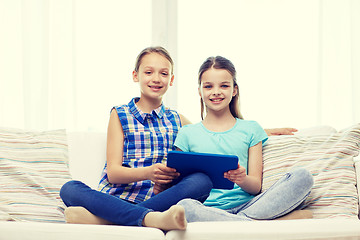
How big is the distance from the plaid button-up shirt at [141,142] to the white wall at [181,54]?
0.96m

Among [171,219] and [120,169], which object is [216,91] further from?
[171,219]

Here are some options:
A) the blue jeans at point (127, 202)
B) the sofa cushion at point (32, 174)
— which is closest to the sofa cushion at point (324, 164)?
the blue jeans at point (127, 202)

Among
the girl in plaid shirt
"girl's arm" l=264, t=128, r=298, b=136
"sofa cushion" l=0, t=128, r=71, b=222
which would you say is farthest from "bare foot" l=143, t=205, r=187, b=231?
"girl's arm" l=264, t=128, r=298, b=136

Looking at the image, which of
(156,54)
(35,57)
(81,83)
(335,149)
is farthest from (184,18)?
(335,149)

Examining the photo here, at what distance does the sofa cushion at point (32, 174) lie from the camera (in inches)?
60.9

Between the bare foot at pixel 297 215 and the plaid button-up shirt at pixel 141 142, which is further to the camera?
the plaid button-up shirt at pixel 141 142

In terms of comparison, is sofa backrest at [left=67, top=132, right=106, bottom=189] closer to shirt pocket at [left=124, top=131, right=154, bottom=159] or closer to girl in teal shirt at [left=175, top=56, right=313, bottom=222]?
shirt pocket at [left=124, top=131, right=154, bottom=159]

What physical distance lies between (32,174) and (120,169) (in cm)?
34

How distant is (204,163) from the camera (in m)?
1.39

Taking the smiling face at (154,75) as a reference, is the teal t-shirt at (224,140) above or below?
below

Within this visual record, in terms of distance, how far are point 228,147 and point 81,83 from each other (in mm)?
1330

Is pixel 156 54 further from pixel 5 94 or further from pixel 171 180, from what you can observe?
pixel 5 94

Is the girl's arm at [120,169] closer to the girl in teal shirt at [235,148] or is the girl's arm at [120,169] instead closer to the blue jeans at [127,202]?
the blue jeans at [127,202]

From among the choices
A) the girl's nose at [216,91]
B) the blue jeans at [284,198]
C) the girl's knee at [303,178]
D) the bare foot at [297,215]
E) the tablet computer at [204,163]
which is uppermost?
the girl's nose at [216,91]
